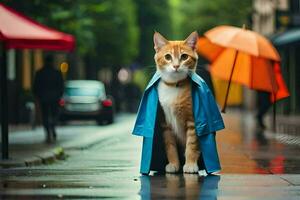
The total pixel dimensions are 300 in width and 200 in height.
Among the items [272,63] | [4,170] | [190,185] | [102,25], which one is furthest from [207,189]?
[102,25]

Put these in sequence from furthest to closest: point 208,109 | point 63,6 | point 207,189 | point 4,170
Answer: point 63,6 → point 4,170 → point 208,109 → point 207,189

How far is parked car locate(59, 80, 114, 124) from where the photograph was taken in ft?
110

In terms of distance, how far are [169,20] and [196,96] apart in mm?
66111

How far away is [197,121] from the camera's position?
1131cm

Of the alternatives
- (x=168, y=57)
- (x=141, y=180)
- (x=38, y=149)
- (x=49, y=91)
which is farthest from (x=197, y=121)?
(x=49, y=91)

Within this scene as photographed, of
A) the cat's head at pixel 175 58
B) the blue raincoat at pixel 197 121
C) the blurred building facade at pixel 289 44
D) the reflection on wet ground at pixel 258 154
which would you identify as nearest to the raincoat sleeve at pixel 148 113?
the blue raincoat at pixel 197 121

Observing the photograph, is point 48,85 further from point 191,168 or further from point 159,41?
Answer: point 191,168

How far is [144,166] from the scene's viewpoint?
11.7m

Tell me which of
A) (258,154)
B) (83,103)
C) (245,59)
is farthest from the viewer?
(83,103)

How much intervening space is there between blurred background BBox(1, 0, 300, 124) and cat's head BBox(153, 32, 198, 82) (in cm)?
1123

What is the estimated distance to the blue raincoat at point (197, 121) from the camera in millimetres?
11336

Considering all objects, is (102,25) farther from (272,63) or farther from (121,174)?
(121,174)

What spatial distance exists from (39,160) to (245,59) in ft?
18.5

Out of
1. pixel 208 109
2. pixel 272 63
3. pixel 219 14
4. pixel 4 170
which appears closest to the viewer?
pixel 208 109
